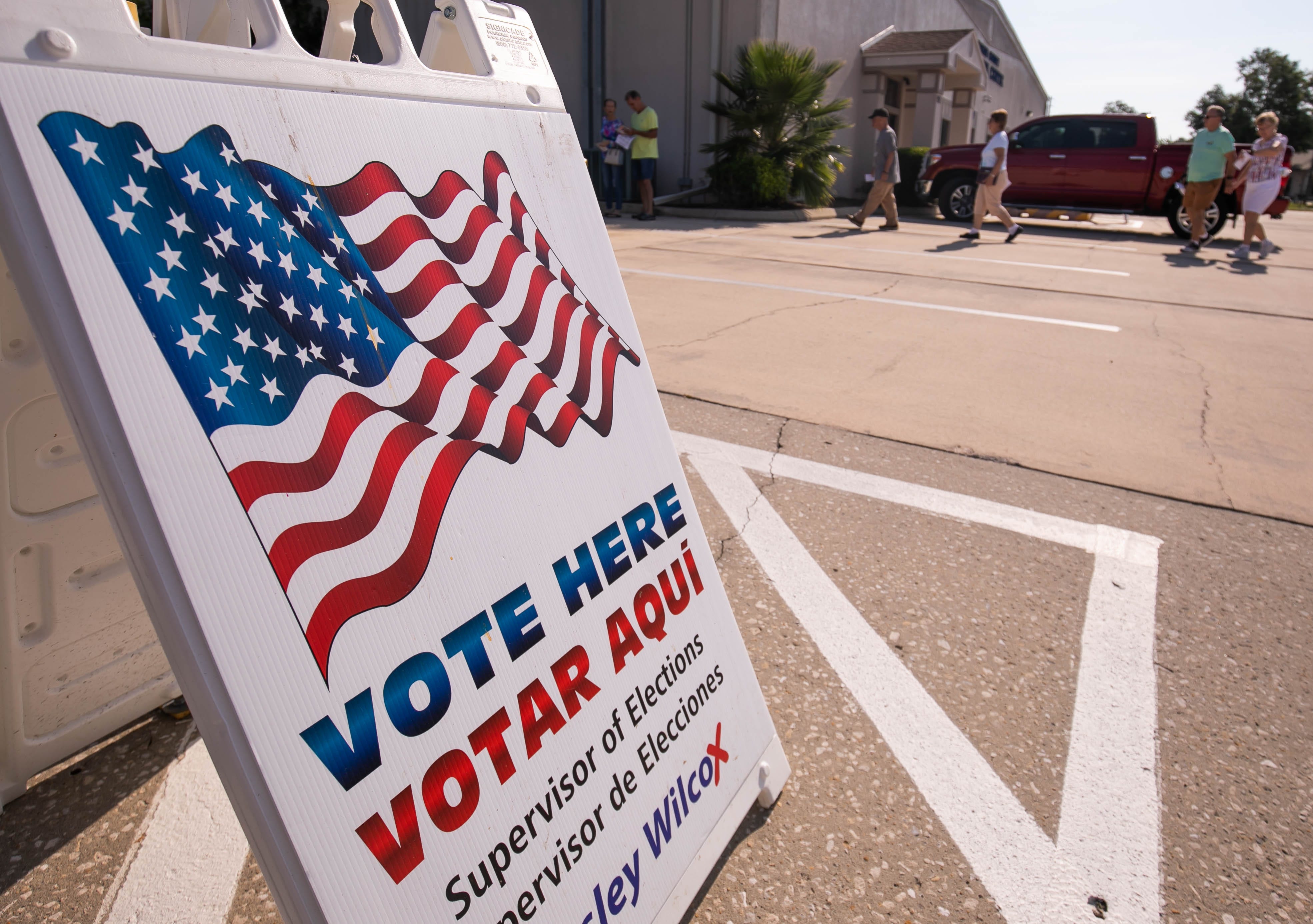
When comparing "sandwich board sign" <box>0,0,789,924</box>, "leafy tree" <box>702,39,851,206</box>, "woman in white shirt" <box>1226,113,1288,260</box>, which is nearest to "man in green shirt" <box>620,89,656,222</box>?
"leafy tree" <box>702,39,851,206</box>

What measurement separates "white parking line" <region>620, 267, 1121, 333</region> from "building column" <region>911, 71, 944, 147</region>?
15720 mm

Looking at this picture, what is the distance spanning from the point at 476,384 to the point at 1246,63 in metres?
80.8

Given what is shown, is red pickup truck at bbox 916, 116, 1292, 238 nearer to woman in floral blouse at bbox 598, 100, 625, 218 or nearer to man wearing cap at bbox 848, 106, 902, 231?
man wearing cap at bbox 848, 106, 902, 231

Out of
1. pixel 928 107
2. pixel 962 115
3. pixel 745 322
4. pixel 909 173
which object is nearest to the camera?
pixel 745 322

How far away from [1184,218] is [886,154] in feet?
17.0

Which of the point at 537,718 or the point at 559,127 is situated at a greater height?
the point at 559,127

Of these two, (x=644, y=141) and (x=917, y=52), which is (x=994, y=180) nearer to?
(x=644, y=141)

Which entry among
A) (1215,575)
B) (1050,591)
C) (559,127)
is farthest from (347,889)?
(1215,575)

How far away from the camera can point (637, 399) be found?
1.73 meters

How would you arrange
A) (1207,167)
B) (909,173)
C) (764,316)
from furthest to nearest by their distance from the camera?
(909,173)
(1207,167)
(764,316)

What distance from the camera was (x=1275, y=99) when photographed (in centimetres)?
5884

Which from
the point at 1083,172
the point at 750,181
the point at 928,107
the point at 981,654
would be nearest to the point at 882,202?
the point at 750,181

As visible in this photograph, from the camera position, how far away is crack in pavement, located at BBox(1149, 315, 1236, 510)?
3.79 metres

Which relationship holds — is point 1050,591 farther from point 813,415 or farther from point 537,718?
point 537,718
